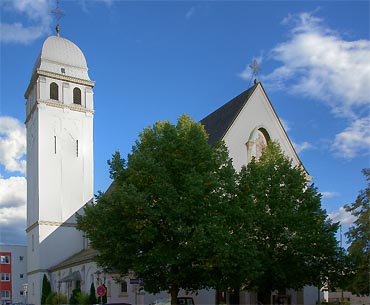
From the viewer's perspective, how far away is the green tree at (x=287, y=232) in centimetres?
3161

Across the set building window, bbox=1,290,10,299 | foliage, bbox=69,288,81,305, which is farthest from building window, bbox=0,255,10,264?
foliage, bbox=69,288,81,305

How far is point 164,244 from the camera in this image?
27.5 meters

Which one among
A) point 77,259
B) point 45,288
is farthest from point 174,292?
point 45,288

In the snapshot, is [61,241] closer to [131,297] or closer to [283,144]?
[131,297]

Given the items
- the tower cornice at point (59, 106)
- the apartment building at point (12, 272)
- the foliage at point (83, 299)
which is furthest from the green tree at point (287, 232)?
the apartment building at point (12, 272)

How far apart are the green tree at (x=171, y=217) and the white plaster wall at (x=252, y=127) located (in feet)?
33.7

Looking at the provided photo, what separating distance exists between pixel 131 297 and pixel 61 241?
23.0 m

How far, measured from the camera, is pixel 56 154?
202 ft

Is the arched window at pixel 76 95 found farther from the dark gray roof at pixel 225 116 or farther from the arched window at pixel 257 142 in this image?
the arched window at pixel 257 142

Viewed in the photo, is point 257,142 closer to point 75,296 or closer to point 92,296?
point 92,296

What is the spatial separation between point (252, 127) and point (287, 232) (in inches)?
423

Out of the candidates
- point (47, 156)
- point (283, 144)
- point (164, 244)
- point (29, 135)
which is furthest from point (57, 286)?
point (164, 244)

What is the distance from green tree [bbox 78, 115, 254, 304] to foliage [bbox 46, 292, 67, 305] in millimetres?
25884

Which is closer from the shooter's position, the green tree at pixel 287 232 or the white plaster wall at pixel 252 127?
the green tree at pixel 287 232
